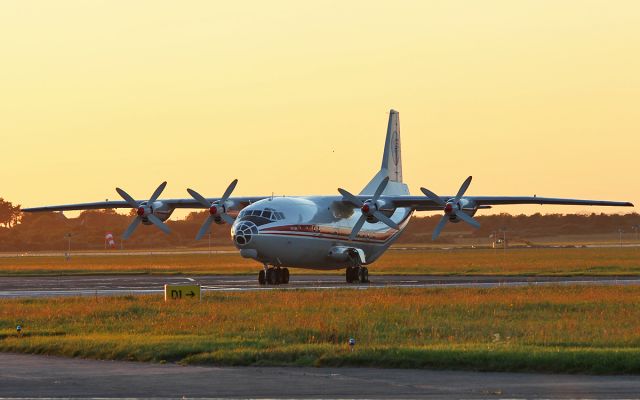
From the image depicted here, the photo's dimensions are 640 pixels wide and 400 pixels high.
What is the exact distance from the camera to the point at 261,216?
5888 cm

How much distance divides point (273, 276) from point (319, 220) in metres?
3.74

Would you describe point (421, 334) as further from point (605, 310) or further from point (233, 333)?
point (605, 310)

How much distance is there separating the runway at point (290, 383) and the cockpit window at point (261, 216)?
34766 millimetres

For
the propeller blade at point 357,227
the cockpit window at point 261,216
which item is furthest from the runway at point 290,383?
the propeller blade at point 357,227

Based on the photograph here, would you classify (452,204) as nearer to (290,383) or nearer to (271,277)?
(271,277)

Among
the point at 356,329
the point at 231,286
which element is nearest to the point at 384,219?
the point at 231,286

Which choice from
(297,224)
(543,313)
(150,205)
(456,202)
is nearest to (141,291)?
(297,224)

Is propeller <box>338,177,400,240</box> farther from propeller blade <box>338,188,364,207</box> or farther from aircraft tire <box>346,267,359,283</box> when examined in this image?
aircraft tire <box>346,267,359,283</box>

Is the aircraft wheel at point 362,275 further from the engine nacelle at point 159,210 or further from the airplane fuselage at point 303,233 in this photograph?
the engine nacelle at point 159,210

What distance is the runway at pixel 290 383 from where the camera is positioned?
738 inches

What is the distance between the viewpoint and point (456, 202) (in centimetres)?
6278

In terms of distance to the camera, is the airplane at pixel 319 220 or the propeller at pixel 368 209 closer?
the airplane at pixel 319 220

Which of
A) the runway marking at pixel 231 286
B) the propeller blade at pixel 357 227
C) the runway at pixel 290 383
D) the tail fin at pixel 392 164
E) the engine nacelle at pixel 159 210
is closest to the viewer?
the runway at pixel 290 383

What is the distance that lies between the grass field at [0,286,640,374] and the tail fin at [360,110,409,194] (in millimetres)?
24406
